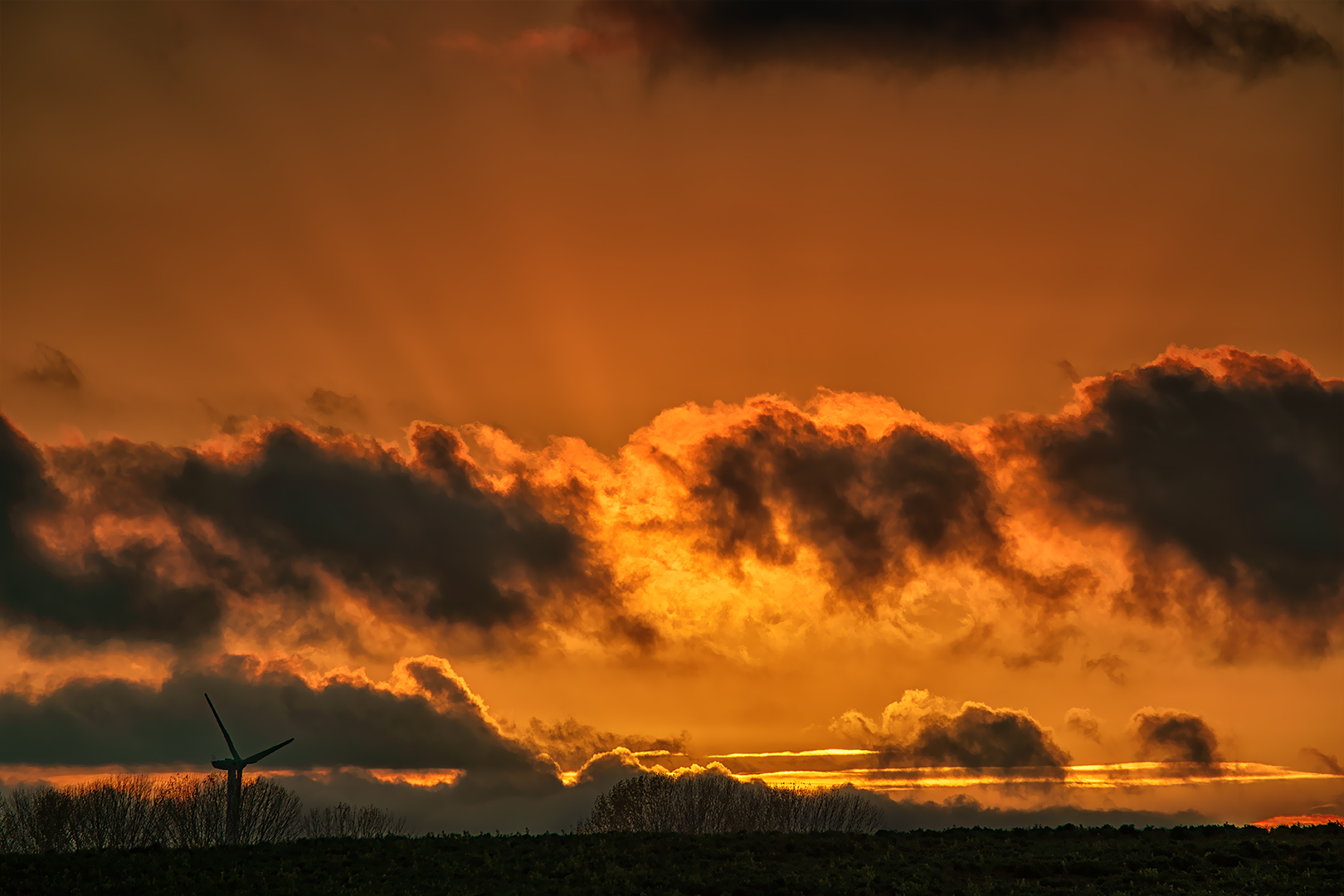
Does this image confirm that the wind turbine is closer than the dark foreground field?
No

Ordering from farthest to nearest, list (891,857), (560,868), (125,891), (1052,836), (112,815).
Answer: (112,815)
(1052,836)
(891,857)
(560,868)
(125,891)

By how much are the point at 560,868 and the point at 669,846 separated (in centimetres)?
1242

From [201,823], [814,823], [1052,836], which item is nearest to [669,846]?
[1052,836]

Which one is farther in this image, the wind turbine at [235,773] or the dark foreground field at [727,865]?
the wind turbine at [235,773]

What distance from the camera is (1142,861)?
9075 cm

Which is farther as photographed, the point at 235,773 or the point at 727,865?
the point at 235,773

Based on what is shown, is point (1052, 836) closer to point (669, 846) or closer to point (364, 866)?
point (669, 846)

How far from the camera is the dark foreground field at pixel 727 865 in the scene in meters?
82.5

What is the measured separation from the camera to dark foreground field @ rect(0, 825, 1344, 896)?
82500mm

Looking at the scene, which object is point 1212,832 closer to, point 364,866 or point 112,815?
point 364,866

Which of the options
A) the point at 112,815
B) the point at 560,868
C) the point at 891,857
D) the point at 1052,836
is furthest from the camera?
the point at 112,815

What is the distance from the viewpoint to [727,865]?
89.8 metres

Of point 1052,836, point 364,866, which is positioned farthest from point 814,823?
point 364,866

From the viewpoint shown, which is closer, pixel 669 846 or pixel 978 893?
pixel 978 893
